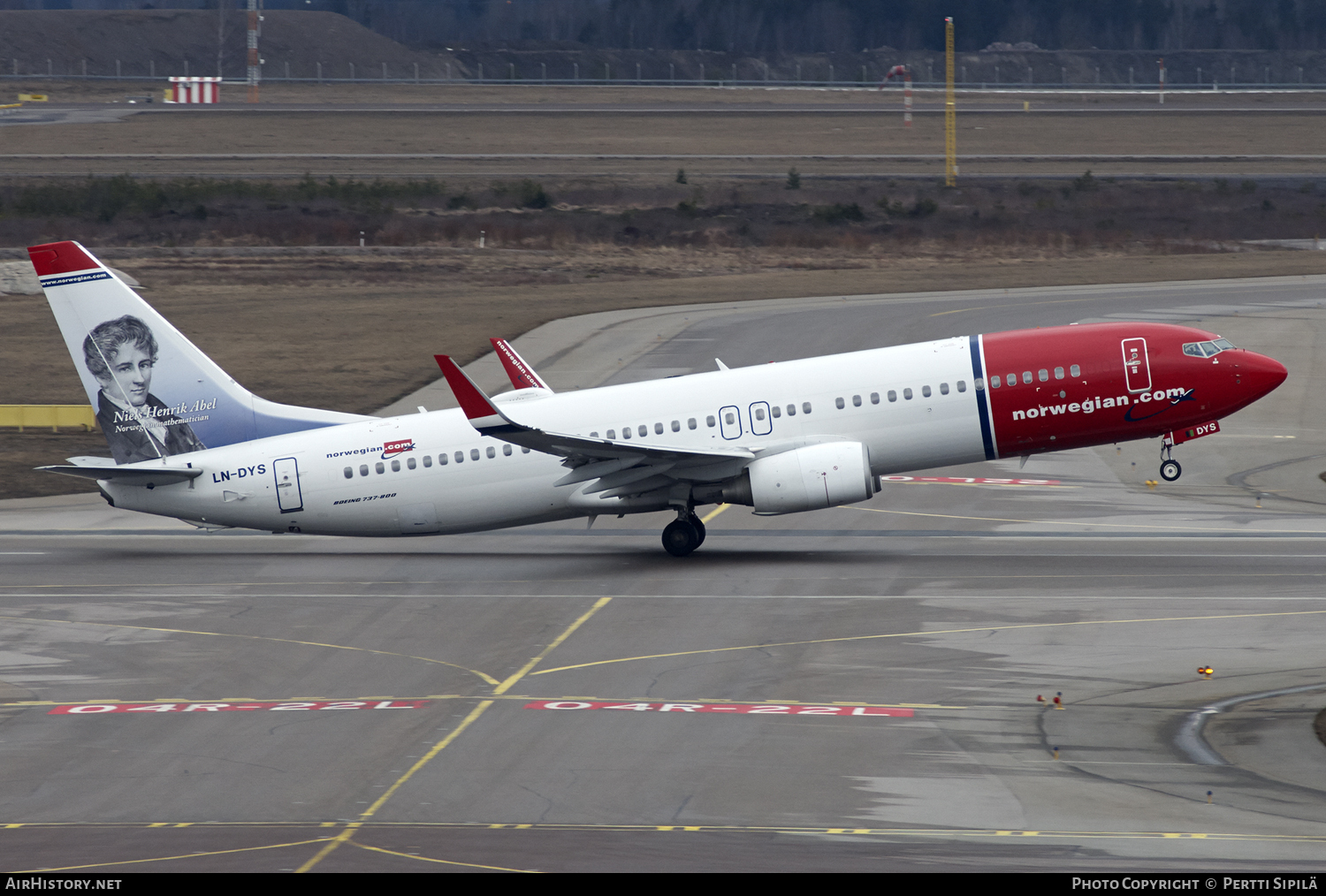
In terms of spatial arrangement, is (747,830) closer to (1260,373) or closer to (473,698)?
(473,698)

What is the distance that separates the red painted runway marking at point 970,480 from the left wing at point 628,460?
1097 centimetres

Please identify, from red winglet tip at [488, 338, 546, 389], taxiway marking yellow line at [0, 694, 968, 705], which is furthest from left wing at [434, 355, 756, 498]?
taxiway marking yellow line at [0, 694, 968, 705]

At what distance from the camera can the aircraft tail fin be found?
39.5 m

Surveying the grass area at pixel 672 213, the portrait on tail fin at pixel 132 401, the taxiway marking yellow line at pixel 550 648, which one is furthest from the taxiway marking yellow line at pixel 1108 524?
the grass area at pixel 672 213

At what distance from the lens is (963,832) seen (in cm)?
2027

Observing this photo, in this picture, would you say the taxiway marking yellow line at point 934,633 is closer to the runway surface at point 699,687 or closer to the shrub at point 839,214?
the runway surface at point 699,687

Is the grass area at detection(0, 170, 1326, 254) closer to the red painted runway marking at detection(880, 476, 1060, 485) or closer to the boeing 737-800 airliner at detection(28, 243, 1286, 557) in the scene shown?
the red painted runway marking at detection(880, 476, 1060, 485)

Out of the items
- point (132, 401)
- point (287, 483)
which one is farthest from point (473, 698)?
point (132, 401)

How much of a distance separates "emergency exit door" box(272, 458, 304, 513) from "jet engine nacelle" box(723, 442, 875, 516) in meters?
11.7

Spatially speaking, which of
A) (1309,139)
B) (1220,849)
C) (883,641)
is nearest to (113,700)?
(883,641)

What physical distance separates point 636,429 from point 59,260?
50.4ft

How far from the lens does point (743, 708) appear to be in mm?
26516
